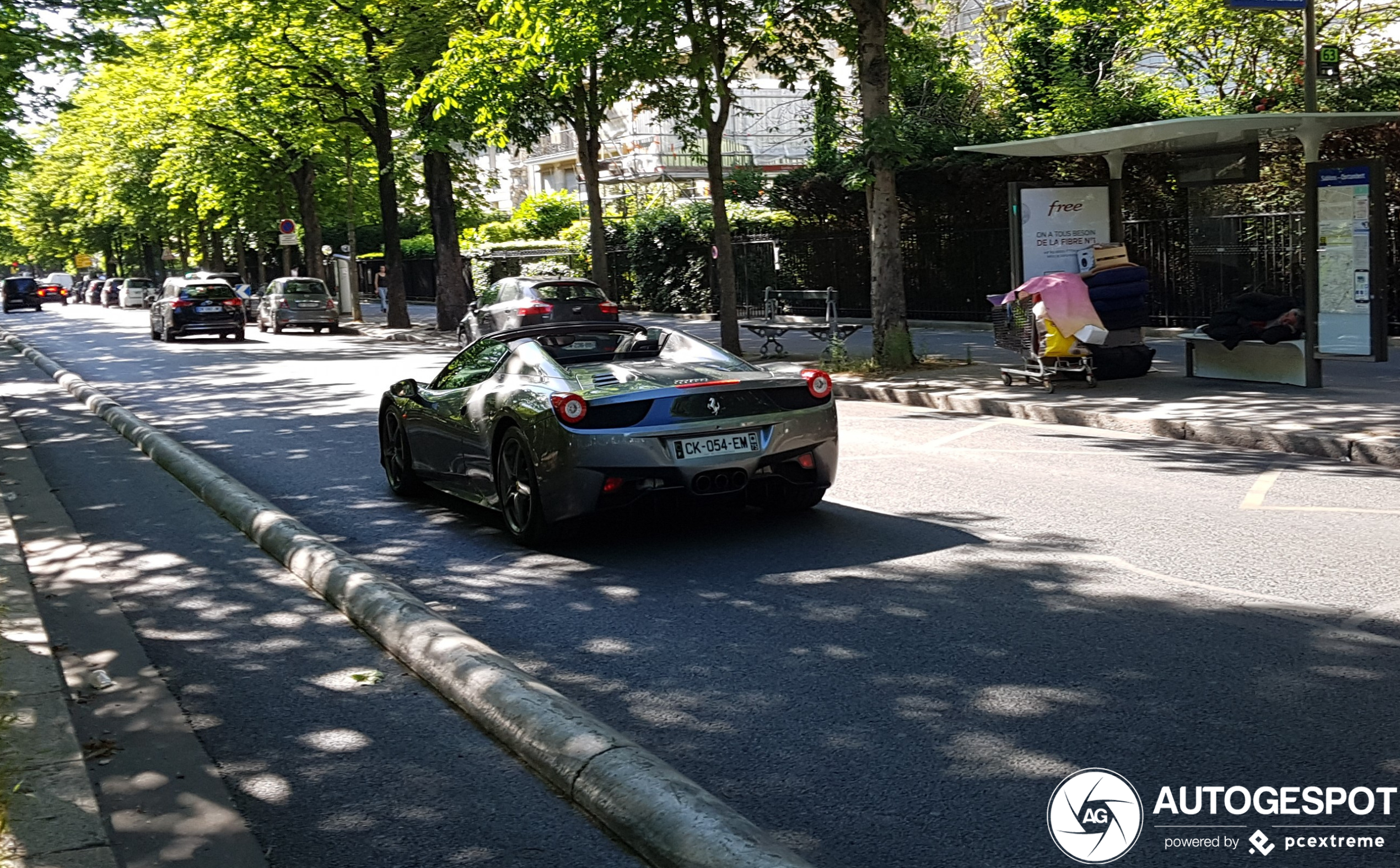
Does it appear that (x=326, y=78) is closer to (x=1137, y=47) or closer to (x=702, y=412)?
(x=1137, y=47)

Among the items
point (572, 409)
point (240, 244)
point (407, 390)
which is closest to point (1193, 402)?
point (407, 390)

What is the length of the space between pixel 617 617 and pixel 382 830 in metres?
2.54

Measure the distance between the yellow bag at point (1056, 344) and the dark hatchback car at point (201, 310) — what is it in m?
25.8

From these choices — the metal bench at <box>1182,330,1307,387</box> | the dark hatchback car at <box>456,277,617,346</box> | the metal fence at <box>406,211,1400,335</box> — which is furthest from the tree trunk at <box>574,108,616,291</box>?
the metal bench at <box>1182,330,1307,387</box>

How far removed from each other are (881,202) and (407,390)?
9.29 metres

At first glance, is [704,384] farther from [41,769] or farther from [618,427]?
[41,769]

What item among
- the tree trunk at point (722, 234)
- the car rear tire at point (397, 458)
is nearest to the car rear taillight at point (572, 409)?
the car rear tire at point (397, 458)

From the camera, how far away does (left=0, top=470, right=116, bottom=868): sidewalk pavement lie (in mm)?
3938

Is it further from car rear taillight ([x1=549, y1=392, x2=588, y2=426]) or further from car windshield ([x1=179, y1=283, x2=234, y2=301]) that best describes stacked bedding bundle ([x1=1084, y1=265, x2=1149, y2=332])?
car windshield ([x1=179, y1=283, x2=234, y2=301])

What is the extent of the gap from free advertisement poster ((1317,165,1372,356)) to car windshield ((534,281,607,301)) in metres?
14.5

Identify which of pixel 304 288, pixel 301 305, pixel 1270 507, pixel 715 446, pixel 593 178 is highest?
pixel 593 178

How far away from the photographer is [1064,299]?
15148 mm

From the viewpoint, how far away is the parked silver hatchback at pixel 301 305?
3872 cm

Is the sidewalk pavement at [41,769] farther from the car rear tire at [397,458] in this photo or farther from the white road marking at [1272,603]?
the white road marking at [1272,603]
